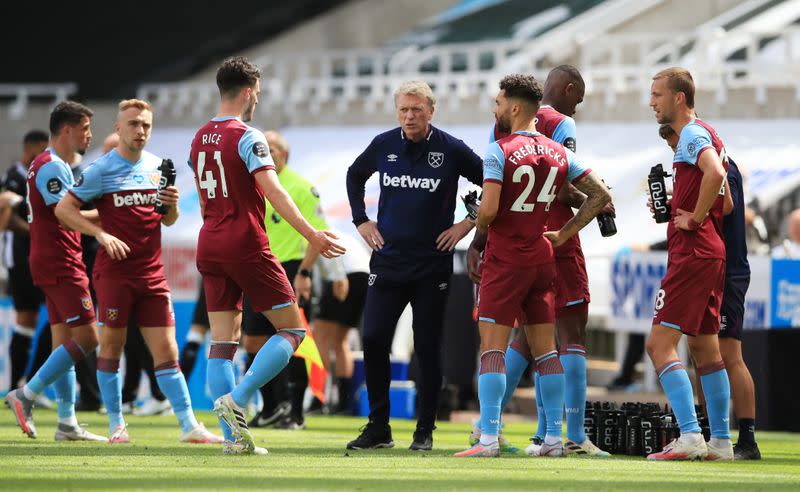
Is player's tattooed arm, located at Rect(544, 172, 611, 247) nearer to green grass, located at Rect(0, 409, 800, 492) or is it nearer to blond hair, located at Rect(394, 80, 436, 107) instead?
blond hair, located at Rect(394, 80, 436, 107)

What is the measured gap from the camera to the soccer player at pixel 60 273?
35.8ft

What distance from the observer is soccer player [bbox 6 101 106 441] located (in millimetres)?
10914

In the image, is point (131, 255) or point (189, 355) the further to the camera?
point (189, 355)

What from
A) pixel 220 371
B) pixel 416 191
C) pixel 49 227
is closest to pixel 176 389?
pixel 220 371

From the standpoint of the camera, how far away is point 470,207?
9867 mm

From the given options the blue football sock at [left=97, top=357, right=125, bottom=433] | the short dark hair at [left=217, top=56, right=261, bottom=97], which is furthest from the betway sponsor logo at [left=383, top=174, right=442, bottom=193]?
the blue football sock at [left=97, top=357, right=125, bottom=433]

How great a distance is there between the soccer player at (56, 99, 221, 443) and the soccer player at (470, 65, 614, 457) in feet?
6.50

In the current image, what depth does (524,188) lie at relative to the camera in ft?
30.9

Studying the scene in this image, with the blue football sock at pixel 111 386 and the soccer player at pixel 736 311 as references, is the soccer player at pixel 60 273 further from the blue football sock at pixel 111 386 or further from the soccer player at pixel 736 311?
the soccer player at pixel 736 311

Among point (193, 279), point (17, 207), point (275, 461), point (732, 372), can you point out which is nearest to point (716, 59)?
point (193, 279)

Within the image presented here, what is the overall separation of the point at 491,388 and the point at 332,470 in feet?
4.10

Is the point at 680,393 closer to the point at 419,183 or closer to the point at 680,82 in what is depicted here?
the point at 680,82

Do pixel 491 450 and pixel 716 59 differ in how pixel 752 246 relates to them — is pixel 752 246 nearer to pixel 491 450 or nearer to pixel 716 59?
pixel 491 450

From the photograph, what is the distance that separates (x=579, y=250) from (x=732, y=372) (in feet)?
3.98
